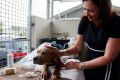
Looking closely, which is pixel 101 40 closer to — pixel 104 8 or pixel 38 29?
pixel 104 8

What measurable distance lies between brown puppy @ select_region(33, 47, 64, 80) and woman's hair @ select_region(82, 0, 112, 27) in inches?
15.2

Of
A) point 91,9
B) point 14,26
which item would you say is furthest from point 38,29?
point 91,9

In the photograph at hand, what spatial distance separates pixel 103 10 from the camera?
1.14 meters

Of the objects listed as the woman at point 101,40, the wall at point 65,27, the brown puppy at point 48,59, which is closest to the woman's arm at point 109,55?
the woman at point 101,40

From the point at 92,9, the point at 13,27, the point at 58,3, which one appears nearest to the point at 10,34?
the point at 13,27

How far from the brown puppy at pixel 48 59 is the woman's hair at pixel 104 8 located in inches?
15.2

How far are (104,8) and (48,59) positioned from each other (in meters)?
0.47

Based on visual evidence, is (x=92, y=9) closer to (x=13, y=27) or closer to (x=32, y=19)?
(x=13, y=27)

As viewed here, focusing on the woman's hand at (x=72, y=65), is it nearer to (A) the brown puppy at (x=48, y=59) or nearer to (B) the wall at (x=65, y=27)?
(A) the brown puppy at (x=48, y=59)

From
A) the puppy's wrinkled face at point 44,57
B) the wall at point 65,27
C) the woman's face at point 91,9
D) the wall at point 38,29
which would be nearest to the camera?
the puppy's wrinkled face at point 44,57

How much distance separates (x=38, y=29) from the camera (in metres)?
2.88

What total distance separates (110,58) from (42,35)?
2.05 m

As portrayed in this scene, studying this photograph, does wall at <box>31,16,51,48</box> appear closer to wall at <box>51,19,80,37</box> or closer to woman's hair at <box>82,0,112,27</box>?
wall at <box>51,19,80,37</box>

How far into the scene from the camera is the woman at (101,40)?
115 cm
